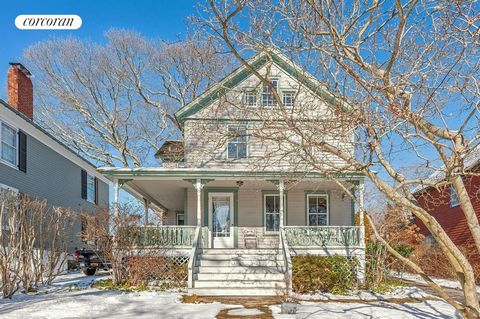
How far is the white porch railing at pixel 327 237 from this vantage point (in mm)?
14211

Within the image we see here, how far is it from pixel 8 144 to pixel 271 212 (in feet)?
30.9

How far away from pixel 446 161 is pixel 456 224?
45.8ft

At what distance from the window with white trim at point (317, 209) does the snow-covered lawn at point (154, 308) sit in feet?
19.1

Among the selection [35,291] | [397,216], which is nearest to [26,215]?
[35,291]

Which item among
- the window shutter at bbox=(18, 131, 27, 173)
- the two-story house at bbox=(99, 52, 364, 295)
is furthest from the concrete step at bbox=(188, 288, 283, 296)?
the window shutter at bbox=(18, 131, 27, 173)

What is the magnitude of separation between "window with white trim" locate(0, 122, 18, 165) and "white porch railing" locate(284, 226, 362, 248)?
9.89m

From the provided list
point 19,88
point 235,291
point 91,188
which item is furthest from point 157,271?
point 91,188

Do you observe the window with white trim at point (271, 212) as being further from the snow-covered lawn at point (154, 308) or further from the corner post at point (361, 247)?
the snow-covered lawn at point (154, 308)

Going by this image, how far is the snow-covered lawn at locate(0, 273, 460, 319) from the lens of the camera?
935cm

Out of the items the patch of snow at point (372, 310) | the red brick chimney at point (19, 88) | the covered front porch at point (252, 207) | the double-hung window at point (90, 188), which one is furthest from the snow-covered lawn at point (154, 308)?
the double-hung window at point (90, 188)

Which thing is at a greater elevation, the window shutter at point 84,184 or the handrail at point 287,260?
the window shutter at point 84,184

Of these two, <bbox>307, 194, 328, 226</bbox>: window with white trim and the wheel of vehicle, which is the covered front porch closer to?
<bbox>307, 194, 328, 226</bbox>: window with white trim

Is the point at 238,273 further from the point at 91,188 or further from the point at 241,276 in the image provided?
the point at 91,188

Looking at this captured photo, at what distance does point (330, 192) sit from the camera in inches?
671
